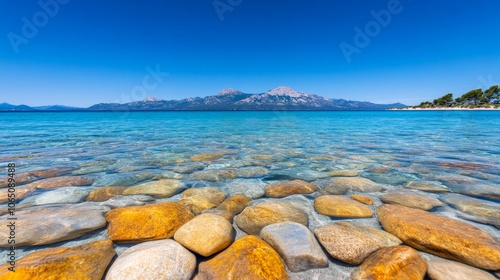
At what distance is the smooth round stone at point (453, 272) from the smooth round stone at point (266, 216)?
2154 millimetres

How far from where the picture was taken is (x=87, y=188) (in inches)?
262

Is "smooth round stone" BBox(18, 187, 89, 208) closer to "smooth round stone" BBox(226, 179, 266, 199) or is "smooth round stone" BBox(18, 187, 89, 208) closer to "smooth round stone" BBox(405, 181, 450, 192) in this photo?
Answer: "smooth round stone" BBox(226, 179, 266, 199)

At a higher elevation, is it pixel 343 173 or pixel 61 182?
pixel 61 182

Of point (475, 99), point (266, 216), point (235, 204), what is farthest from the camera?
point (475, 99)

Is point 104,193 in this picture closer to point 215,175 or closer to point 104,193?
point 104,193

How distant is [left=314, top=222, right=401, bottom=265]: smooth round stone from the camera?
347 cm

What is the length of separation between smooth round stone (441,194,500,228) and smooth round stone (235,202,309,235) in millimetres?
3897

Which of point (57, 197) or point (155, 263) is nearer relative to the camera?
point (155, 263)

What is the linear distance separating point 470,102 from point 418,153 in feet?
550

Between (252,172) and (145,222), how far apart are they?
5.01 m

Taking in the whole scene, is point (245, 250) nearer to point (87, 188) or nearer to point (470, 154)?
point (87, 188)

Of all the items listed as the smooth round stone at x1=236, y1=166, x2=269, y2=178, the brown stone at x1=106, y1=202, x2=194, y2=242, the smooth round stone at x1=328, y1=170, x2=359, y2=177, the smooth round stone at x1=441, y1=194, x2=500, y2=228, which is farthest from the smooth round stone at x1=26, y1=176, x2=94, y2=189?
the smooth round stone at x1=441, y1=194, x2=500, y2=228

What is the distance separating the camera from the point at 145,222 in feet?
13.8

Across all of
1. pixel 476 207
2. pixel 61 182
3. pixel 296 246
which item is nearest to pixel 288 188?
pixel 296 246
